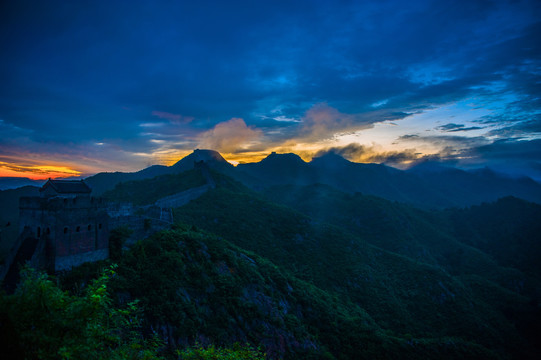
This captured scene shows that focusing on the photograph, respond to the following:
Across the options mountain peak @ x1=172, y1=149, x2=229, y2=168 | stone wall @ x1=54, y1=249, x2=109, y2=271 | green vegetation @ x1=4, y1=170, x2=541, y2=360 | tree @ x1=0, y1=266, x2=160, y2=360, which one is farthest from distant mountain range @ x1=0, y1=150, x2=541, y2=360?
mountain peak @ x1=172, y1=149, x2=229, y2=168

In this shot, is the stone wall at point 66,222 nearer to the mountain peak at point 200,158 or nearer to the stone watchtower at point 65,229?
the stone watchtower at point 65,229

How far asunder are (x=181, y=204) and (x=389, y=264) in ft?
171

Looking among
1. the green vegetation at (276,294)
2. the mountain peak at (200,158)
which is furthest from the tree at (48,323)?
the mountain peak at (200,158)

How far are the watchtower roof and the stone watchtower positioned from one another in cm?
367

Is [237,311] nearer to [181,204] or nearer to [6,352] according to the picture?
[6,352]

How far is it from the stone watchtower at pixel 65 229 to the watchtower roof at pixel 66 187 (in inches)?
144

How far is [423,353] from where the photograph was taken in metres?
Result: 37.1

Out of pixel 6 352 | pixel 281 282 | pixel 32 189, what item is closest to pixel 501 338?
pixel 281 282

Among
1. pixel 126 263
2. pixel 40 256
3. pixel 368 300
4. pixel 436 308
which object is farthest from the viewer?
pixel 436 308

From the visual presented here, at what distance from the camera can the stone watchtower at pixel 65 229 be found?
21.3m

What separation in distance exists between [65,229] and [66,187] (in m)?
7.07

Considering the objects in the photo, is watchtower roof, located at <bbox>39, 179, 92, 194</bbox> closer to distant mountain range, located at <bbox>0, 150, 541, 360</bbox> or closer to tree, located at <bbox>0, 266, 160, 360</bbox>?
distant mountain range, located at <bbox>0, 150, 541, 360</bbox>

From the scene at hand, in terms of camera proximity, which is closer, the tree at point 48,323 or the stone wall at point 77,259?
the tree at point 48,323

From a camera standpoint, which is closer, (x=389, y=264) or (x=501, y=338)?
(x=501, y=338)
